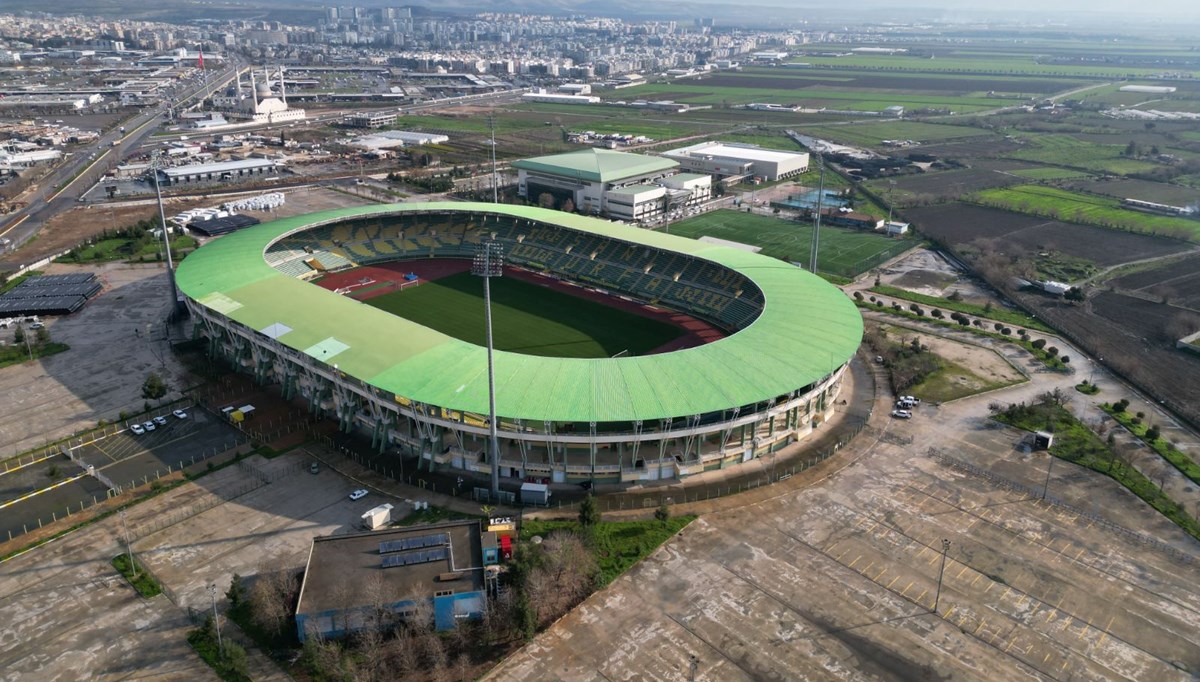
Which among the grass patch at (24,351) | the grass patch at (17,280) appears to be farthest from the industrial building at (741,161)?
the grass patch at (24,351)

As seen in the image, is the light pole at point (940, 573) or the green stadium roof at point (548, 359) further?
the green stadium roof at point (548, 359)

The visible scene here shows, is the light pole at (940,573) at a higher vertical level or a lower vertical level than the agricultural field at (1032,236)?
lower

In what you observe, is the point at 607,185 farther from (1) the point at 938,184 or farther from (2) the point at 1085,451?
(2) the point at 1085,451

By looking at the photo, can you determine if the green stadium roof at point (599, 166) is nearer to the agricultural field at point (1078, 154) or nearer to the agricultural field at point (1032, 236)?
the agricultural field at point (1032, 236)

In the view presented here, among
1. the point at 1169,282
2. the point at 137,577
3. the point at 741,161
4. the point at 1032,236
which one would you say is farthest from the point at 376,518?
the point at 741,161

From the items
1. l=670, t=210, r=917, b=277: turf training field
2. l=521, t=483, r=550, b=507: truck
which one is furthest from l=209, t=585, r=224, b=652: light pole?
l=670, t=210, r=917, b=277: turf training field

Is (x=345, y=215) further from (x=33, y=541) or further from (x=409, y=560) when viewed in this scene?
(x=409, y=560)
